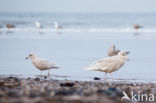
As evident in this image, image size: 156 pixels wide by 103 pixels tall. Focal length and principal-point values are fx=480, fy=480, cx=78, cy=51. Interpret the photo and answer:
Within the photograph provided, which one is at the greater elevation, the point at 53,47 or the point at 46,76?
the point at 53,47

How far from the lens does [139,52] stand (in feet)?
58.5

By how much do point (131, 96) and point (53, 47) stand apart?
11862 mm

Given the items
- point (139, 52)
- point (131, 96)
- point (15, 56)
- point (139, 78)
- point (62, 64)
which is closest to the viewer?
point (131, 96)

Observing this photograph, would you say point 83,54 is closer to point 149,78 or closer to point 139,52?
point 139,52

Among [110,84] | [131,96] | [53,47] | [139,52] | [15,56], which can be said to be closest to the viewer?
[131,96]

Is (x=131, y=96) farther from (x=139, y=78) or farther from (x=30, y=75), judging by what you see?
(x=30, y=75)

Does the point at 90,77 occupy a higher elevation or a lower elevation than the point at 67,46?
lower

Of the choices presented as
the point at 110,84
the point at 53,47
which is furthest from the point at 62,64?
the point at 53,47

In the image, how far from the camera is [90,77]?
474 inches

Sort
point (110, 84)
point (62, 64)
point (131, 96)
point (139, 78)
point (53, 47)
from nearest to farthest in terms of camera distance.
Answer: point (131, 96), point (110, 84), point (139, 78), point (62, 64), point (53, 47)

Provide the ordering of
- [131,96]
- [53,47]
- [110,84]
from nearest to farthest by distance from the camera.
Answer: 1. [131,96]
2. [110,84]
3. [53,47]

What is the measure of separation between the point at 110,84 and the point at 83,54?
6988mm

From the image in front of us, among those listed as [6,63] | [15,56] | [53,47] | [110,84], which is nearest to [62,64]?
[6,63]

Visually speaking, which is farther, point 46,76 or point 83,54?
point 83,54
